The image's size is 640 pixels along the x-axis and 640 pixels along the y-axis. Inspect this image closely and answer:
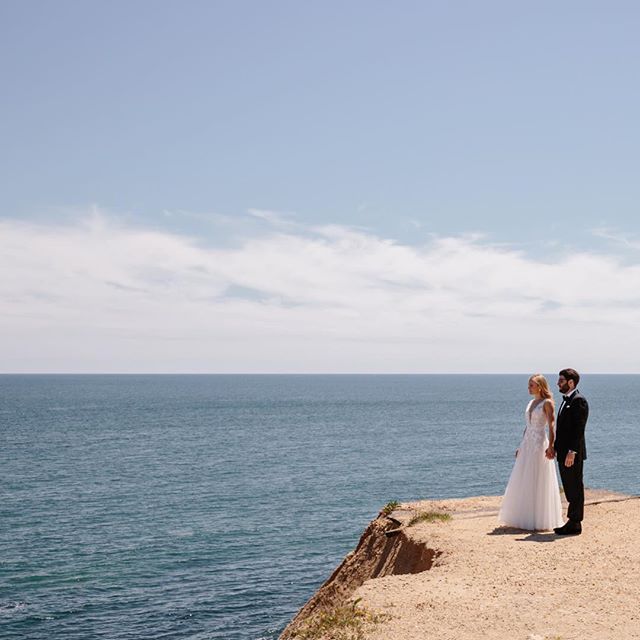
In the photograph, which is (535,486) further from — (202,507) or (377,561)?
(202,507)

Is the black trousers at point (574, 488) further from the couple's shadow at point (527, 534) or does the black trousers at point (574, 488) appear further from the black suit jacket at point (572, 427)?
the couple's shadow at point (527, 534)

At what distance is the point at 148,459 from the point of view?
2719 inches

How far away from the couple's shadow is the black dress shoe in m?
0.16

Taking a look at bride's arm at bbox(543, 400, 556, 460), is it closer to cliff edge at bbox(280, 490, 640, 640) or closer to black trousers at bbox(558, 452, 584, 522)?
black trousers at bbox(558, 452, 584, 522)

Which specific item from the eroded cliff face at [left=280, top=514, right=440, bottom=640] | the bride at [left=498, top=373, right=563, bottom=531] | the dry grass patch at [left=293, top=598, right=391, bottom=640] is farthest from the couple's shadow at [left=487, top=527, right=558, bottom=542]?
the dry grass patch at [left=293, top=598, right=391, bottom=640]

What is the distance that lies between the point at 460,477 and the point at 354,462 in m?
12.8

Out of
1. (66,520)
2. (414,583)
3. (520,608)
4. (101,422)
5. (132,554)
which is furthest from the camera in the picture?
(101,422)

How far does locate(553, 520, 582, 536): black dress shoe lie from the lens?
48.7ft

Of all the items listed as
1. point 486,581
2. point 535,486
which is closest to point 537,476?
point 535,486

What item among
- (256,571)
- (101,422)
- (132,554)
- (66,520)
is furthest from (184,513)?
(101,422)

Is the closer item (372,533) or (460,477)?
(372,533)

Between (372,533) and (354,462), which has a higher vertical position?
(372,533)

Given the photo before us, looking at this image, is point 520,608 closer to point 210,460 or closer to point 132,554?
point 132,554

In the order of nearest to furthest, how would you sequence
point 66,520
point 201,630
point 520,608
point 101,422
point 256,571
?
1. point 520,608
2. point 201,630
3. point 256,571
4. point 66,520
5. point 101,422
